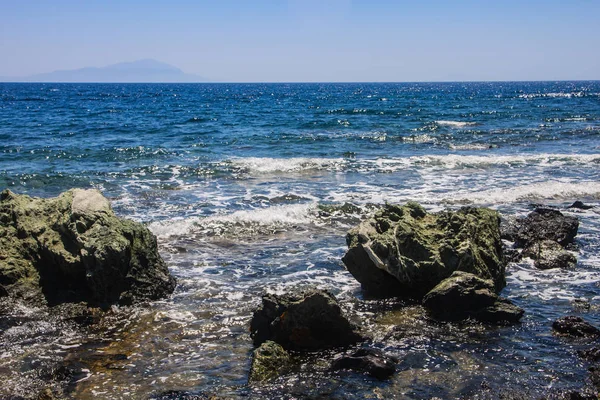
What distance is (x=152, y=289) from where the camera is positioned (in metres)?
10.7

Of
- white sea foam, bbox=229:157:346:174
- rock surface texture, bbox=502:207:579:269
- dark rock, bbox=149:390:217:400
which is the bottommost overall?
dark rock, bbox=149:390:217:400

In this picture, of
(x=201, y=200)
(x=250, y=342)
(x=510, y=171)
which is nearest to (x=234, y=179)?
(x=201, y=200)

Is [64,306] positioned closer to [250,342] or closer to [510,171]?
[250,342]

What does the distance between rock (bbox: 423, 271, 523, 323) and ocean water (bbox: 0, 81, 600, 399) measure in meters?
0.34

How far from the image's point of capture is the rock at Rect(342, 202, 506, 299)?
10.5 metres

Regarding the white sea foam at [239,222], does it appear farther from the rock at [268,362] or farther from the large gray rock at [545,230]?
the rock at [268,362]

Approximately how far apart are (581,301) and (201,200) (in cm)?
1292

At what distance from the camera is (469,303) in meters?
Answer: 9.48

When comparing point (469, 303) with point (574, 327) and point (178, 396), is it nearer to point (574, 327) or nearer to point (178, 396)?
point (574, 327)

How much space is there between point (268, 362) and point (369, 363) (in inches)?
56.4

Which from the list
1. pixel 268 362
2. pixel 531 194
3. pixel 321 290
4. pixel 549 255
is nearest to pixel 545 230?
pixel 549 255

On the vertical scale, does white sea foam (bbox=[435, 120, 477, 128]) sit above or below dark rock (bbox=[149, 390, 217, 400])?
above

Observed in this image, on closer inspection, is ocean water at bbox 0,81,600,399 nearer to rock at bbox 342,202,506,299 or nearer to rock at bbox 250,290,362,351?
rock at bbox 250,290,362,351

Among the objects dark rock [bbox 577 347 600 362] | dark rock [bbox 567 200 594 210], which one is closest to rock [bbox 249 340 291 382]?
dark rock [bbox 577 347 600 362]
